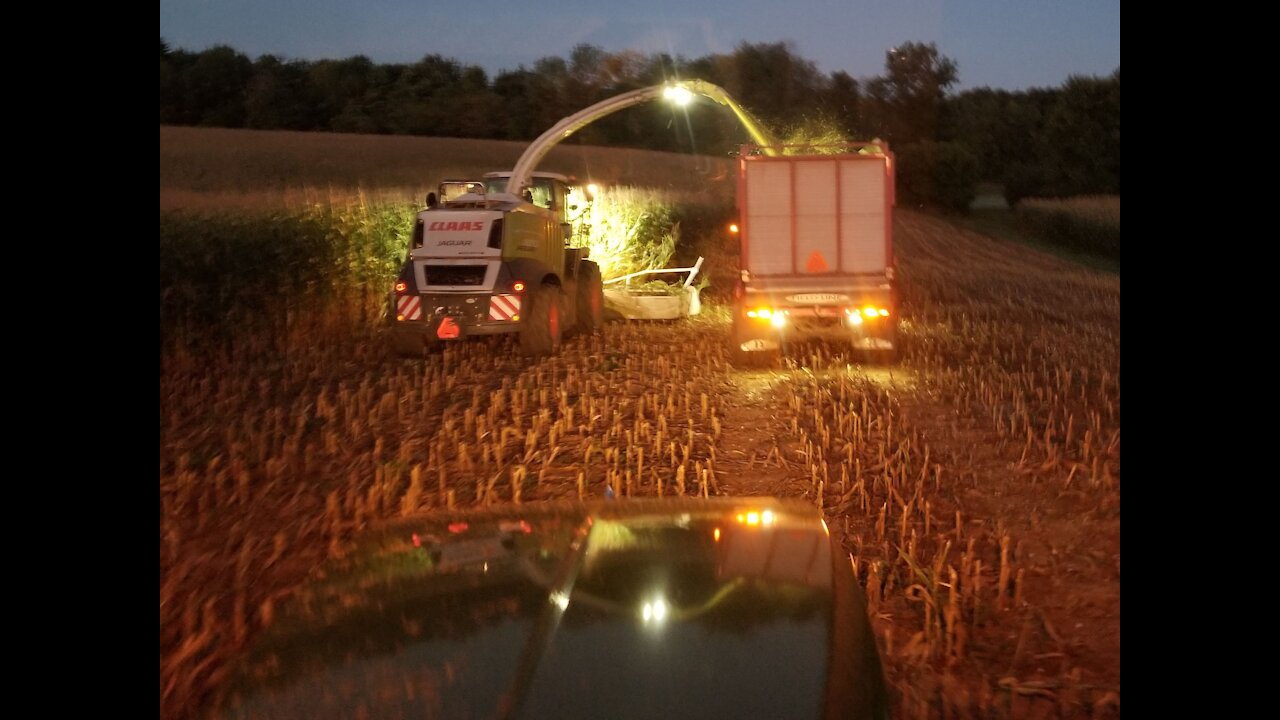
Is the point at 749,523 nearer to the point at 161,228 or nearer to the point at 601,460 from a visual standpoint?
the point at 601,460

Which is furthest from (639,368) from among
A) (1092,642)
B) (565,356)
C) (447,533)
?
(447,533)

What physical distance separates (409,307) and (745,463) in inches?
265

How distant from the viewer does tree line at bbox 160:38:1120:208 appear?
45375 mm

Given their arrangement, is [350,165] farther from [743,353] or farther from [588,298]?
[743,353]

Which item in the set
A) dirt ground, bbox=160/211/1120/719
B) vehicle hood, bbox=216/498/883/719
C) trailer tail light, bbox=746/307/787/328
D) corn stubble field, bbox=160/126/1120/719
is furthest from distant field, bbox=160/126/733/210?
vehicle hood, bbox=216/498/883/719

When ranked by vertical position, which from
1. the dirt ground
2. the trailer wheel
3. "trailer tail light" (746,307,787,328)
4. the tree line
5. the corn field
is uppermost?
the tree line

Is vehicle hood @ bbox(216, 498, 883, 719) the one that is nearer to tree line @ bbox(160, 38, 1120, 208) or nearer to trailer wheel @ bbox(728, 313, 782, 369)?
trailer wheel @ bbox(728, 313, 782, 369)

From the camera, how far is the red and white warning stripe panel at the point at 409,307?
13594mm

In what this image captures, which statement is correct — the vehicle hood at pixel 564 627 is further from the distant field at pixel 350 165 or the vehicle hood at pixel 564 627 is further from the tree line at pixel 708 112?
the tree line at pixel 708 112

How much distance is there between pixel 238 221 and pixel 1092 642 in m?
13.8

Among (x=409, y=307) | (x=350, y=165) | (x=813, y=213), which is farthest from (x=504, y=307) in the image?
(x=350, y=165)

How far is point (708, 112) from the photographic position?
4878cm

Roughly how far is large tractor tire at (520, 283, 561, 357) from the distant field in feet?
19.0
